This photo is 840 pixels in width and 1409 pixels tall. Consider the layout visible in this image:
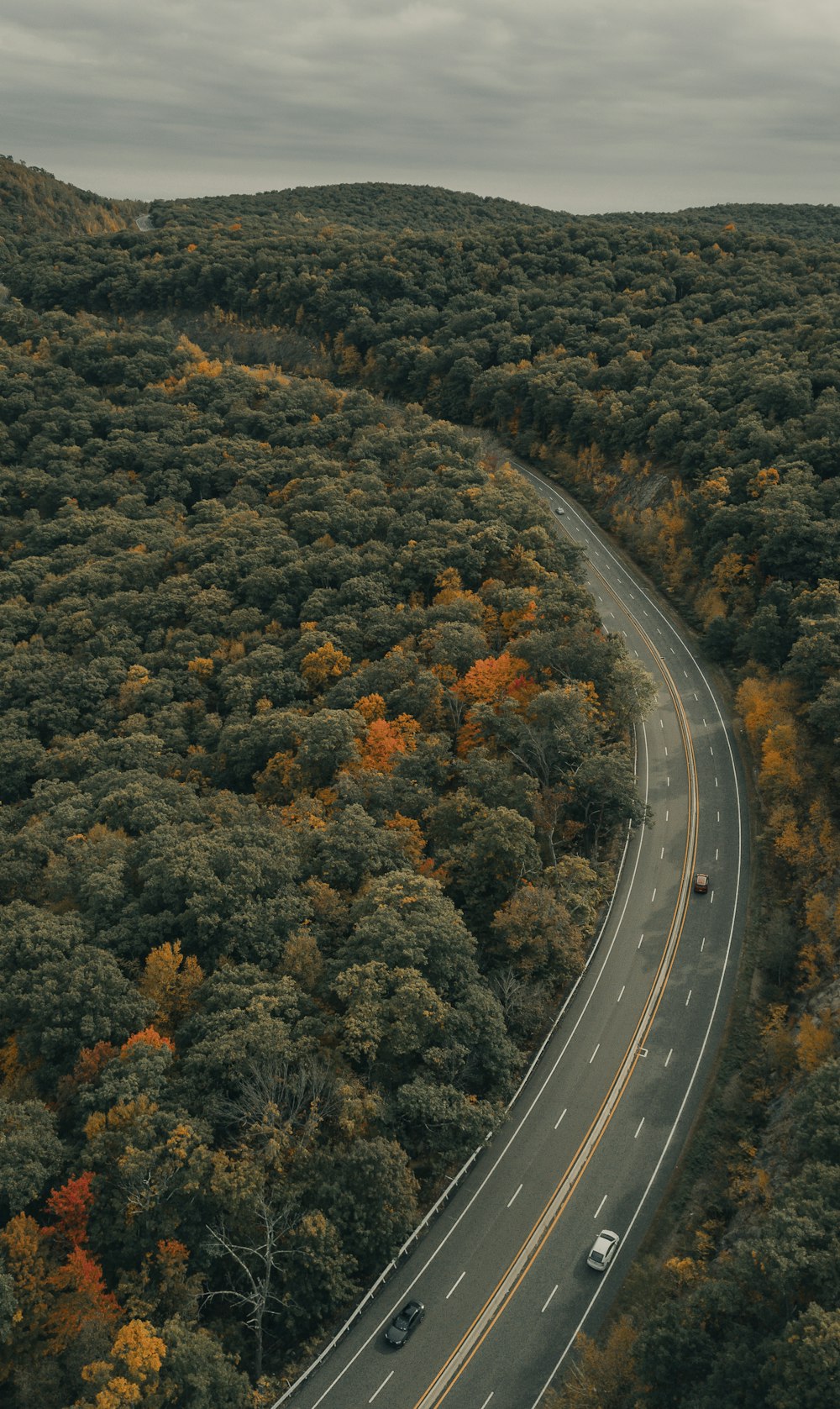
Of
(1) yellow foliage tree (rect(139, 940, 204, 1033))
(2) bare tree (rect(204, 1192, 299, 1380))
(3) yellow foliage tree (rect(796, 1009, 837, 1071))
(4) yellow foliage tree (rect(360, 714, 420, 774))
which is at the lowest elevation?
(2) bare tree (rect(204, 1192, 299, 1380))

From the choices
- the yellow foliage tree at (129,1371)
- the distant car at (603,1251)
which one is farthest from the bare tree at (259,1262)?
the distant car at (603,1251)

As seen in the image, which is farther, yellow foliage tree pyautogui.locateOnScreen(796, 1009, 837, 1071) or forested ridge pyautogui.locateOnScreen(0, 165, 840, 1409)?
yellow foliage tree pyautogui.locateOnScreen(796, 1009, 837, 1071)

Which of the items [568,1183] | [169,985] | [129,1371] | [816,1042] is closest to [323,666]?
[169,985]

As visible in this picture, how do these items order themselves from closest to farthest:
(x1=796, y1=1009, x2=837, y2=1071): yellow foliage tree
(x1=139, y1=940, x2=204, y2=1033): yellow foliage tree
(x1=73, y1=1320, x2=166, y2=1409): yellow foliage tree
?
1. (x1=73, y1=1320, x2=166, y2=1409): yellow foliage tree
2. (x1=796, y1=1009, x2=837, y2=1071): yellow foliage tree
3. (x1=139, y1=940, x2=204, y2=1033): yellow foliage tree

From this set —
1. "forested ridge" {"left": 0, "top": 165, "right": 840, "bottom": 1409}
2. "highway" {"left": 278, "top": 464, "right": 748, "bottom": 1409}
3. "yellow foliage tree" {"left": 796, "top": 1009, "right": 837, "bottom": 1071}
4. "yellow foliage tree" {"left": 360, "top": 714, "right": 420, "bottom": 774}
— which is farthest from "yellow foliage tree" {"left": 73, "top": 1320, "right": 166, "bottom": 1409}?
"yellow foliage tree" {"left": 360, "top": 714, "right": 420, "bottom": 774}

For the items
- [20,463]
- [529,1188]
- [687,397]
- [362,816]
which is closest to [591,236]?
[687,397]

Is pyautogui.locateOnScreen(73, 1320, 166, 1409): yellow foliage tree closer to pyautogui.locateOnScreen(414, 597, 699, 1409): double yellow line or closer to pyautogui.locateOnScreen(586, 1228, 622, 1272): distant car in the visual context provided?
pyautogui.locateOnScreen(414, 597, 699, 1409): double yellow line

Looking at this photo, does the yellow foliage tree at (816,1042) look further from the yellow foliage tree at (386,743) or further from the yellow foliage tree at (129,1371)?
the yellow foliage tree at (129,1371)

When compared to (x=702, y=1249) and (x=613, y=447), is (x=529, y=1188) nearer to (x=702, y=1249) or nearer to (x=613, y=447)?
(x=702, y=1249)
